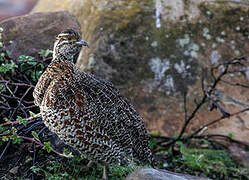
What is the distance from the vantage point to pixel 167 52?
753cm

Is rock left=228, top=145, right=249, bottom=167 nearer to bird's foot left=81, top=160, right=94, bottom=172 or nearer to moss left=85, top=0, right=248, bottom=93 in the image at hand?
moss left=85, top=0, right=248, bottom=93

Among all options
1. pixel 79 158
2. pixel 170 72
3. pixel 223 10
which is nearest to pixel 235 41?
pixel 223 10

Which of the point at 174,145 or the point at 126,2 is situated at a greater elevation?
the point at 126,2

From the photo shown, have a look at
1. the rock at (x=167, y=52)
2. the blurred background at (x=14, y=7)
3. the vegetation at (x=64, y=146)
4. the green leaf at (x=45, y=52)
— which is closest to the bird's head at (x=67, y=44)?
the vegetation at (x=64, y=146)

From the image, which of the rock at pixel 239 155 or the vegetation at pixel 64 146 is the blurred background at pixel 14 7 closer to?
the vegetation at pixel 64 146

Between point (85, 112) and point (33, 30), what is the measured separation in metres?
2.48

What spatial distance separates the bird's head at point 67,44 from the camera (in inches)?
198

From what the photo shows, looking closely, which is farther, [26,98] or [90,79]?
[26,98]

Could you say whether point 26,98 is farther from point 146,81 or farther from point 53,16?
point 146,81

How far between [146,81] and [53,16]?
6.66ft

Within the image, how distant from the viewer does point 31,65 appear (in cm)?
629

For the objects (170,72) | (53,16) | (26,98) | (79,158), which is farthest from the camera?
(170,72)

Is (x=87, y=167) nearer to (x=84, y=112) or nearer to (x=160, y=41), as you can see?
(x=84, y=112)

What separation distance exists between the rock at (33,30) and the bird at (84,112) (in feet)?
4.97
